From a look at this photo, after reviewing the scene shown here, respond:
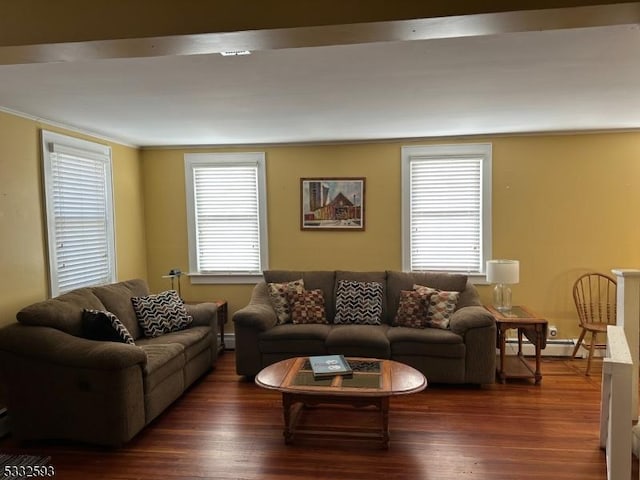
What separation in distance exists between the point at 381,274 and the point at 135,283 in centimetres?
251

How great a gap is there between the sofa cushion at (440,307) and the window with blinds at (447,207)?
63 cm

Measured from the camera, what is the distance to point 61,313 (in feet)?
10.6

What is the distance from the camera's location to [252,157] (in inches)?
198

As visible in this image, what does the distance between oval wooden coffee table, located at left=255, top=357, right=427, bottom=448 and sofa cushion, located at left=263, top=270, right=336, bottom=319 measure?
133cm

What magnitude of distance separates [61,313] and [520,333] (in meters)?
3.94

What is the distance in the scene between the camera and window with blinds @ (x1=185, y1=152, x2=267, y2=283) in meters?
5.06

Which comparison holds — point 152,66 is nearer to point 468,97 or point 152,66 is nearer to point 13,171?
point 13,171

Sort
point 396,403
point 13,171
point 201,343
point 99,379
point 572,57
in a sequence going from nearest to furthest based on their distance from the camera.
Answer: point 572,57, point 99,379, point 13,171, point 396,403, point 201,343

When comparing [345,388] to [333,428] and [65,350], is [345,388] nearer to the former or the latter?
[333,428]

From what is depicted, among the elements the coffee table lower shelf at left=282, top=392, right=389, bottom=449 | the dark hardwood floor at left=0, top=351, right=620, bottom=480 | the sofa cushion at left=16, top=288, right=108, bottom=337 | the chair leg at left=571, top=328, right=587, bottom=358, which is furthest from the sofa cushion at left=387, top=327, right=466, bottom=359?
the sofa cushion at left=16, top=288, right=108, bottom=337

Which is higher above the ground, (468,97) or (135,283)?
(468,97)

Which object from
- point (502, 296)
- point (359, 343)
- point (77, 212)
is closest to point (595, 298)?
point (502, 296)

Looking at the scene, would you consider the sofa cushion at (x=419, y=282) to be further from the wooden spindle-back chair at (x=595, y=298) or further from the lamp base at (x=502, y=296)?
the wooden spindle-back chair at (x=595, y=298)

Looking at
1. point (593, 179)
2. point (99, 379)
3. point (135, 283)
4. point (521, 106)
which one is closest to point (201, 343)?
point (135, 283)
